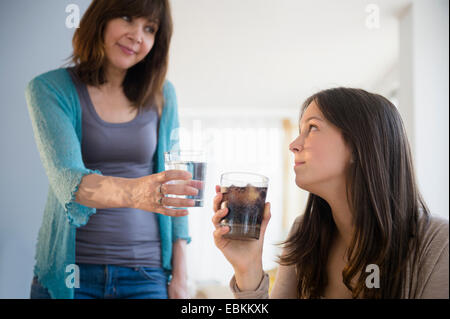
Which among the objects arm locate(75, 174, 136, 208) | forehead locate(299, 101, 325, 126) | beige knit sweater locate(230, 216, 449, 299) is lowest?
beige knit sweater locate(230, 216, 449, 299)

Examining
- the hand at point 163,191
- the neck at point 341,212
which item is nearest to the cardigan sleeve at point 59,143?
the hand at point 163,191

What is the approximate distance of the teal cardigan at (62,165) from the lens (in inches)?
29.3

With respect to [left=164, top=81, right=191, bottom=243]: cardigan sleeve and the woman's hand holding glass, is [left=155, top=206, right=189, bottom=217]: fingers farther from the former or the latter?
[left=164, top=81, right=191, bottom=243]: cardigan sleeve

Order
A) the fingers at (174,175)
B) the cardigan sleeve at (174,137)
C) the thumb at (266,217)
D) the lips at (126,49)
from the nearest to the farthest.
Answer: the fingers at (174,175) → the thumb at (266,217) → the lips at (126,49) → the cardigan sleeve at (174,137)

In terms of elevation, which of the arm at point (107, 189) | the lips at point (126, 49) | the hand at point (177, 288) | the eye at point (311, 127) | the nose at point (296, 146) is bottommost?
the hand at point (177, 288)

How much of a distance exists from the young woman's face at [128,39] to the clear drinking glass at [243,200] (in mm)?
392

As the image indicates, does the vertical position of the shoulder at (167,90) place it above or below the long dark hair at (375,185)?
above

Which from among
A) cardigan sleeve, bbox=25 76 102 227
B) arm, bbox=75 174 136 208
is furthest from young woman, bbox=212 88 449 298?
cardigan sleeve, bbox=25 76 102 227

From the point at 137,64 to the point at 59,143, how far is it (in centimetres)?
31

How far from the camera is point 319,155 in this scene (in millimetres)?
826

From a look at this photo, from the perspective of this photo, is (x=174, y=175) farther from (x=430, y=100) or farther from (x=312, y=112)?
(x=430, y=100)

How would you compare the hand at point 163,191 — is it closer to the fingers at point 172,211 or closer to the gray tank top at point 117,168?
the fingers at point 172,211

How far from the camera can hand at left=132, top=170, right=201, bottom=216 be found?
2.17 ft
